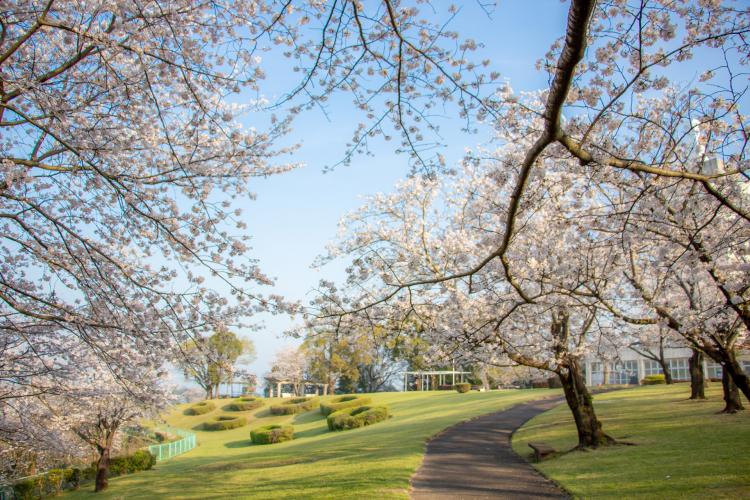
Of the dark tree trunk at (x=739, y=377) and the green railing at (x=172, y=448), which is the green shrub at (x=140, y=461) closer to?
the green railing at (x=172, y=448)

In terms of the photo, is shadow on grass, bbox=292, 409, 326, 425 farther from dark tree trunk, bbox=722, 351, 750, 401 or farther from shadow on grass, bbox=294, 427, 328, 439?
dark tree trunk, bbox=722, 351, 750, 401

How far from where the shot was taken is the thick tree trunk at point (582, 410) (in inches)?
516

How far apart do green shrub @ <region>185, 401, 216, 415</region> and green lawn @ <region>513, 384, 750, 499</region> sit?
32.3 meters

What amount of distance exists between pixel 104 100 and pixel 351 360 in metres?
45.2

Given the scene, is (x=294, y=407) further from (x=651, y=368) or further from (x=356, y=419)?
(x=651, y=368)

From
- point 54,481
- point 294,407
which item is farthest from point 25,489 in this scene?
point 294,407

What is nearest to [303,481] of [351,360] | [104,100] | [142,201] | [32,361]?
[32,361]

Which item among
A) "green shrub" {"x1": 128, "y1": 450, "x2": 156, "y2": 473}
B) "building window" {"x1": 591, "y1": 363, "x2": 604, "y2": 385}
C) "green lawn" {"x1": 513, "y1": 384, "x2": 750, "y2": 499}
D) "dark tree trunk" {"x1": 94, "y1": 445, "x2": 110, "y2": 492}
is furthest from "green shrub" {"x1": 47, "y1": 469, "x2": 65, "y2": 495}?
"building window" {"x1": 591, "y1": 363, "x2": 604, "y2": 385}

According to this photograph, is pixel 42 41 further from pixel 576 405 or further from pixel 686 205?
pixel 576 405

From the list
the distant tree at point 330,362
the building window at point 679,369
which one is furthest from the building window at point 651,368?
the distant tree at point 330,362

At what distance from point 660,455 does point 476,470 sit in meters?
3.97

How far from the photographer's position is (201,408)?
4334cm

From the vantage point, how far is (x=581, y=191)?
5535mm

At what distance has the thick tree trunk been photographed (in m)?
13.1
